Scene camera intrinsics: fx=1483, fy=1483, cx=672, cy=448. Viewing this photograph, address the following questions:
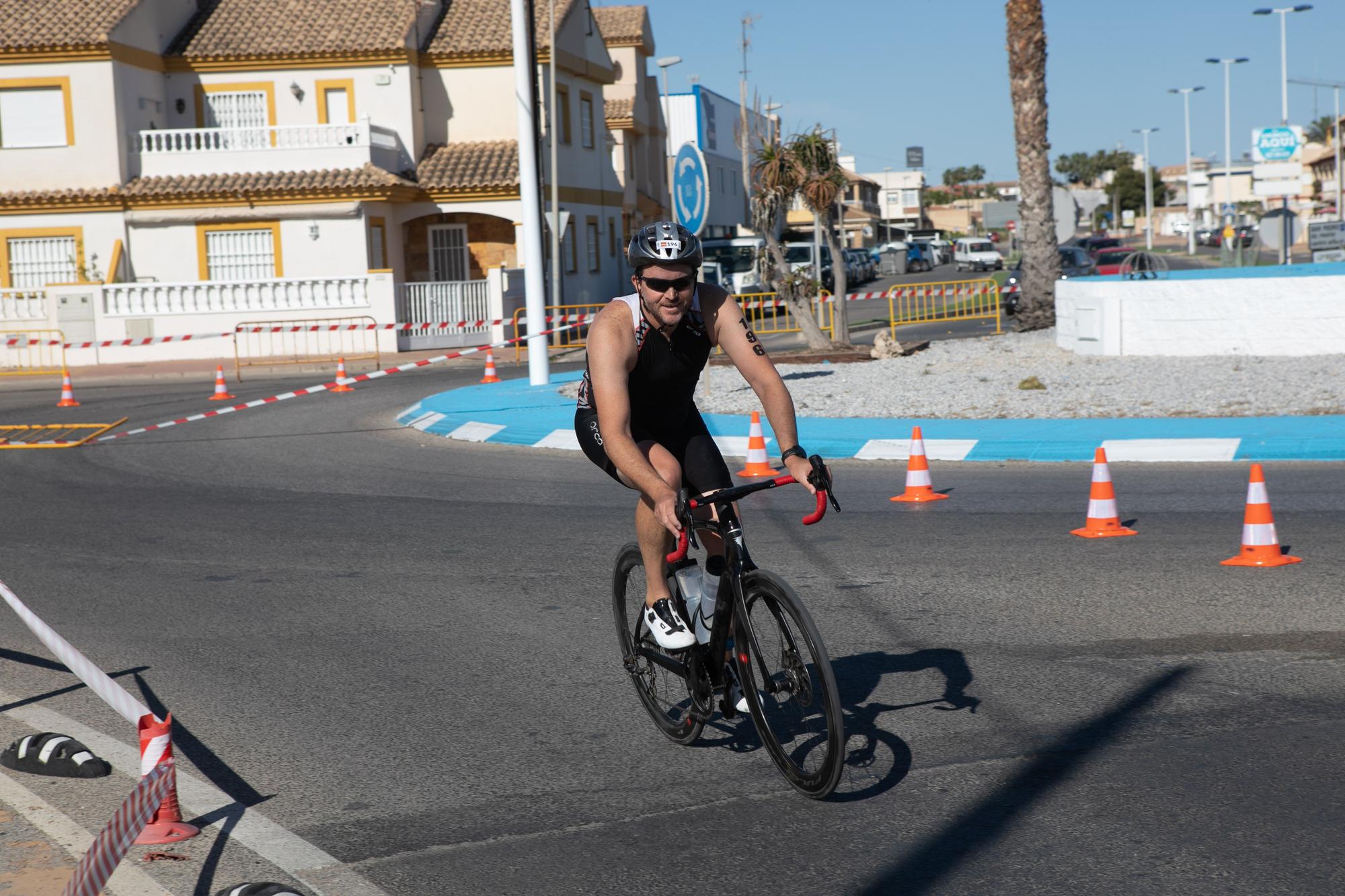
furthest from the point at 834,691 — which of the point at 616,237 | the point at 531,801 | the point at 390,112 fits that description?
the point at 616,237

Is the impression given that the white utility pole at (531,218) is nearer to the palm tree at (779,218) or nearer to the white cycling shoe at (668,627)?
the palm tree at (779,218)

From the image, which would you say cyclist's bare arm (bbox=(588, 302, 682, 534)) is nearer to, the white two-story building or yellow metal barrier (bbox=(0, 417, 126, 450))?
yellow metal barrier (bbox=(0, 417, 126, 450))

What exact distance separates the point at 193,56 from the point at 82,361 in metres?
10.3

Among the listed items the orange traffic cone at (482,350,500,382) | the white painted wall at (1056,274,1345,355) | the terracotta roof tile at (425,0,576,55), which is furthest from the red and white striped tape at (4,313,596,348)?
the white painted wall at (1056,274,1345,355)

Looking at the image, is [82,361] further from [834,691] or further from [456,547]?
[834,691]

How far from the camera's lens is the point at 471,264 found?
40.3 meters

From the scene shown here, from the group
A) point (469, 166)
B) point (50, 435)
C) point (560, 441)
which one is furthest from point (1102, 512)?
point (469, 166)

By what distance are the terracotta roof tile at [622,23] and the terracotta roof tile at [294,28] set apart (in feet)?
42.6

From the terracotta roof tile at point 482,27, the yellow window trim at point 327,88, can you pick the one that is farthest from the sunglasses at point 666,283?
the yellow window trim at point 327,88

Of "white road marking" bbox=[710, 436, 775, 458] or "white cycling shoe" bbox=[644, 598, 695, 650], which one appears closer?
"white cycling shoe" bbox=[644, 598, 695, 650]

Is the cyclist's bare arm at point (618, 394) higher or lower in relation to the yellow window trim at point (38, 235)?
lower

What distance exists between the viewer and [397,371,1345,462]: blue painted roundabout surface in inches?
487

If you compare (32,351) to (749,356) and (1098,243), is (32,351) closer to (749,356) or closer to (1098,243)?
(749,356)

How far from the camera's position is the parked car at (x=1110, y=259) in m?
44.5
